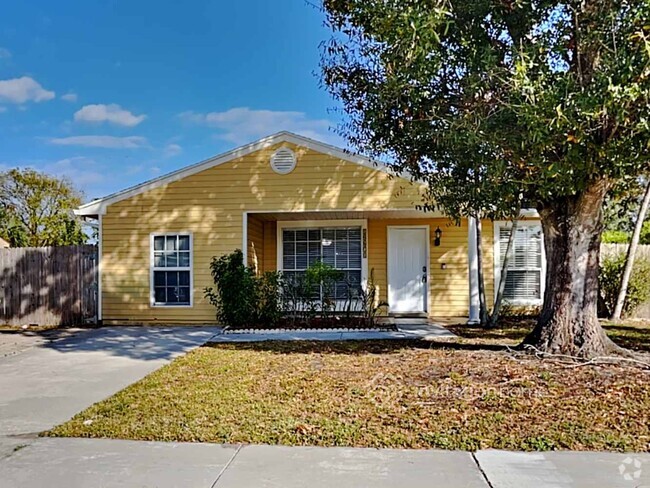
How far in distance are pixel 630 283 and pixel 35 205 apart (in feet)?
71.7

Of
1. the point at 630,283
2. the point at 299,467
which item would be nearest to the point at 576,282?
the point at 299,467

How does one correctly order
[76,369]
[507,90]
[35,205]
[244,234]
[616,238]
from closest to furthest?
1. [507,90]
2. [76,369]
3. [244,234]
4. [616,238]
5. [35,205]

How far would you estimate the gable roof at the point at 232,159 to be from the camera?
36.3ft

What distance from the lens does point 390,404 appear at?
4.92 m

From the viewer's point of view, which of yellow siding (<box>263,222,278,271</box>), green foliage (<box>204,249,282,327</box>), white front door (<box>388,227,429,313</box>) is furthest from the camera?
yellow siding (<box>263,222,278,271</box>)

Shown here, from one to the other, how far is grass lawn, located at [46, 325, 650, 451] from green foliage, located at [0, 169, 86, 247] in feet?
55.8

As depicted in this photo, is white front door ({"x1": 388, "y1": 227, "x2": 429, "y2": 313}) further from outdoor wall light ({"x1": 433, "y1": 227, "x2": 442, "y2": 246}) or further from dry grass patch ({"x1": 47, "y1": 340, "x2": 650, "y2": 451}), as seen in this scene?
dry grass patch ({"x1": 47, "y1": 340, "x2": 650, "y2": 451})

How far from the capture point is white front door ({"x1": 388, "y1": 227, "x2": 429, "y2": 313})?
12.6m

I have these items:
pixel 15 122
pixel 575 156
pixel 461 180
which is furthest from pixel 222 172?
pixel 15 122

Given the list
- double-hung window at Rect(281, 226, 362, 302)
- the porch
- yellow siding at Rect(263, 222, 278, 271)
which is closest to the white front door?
the porch

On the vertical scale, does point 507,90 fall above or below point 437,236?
above

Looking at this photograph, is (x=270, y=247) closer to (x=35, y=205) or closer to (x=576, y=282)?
(x=576, y=282)

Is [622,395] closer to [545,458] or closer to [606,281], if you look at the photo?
[545,458]

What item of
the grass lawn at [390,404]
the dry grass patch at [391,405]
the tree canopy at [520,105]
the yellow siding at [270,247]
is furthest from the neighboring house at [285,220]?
the dry grass patch at [391,405]
